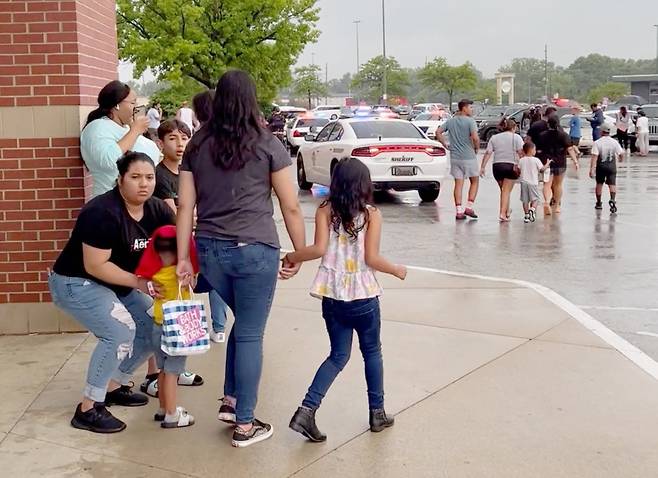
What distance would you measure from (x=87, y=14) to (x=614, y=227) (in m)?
8.81

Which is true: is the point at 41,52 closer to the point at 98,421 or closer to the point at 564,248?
the point at 98,421

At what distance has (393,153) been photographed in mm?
16234

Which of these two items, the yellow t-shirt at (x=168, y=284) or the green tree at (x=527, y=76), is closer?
the yellow t-shirt at (x=168, y=284)

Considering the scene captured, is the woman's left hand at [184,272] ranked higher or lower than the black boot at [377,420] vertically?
higher

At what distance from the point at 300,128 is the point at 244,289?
29106 millimetres

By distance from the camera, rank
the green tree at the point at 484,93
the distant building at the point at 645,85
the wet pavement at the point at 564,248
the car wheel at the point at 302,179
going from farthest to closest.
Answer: the green tree at the point at 484,93
the distant building at the point at 645,85
the car wheel at the point at 302,179
the wet pavement at the point at 564,248

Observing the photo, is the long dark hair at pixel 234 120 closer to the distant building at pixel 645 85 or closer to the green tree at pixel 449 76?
the distant building at pixel 645 85

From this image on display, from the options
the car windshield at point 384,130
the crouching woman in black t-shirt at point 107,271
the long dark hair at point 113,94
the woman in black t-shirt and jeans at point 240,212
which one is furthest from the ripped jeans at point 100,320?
the car windshield at point 384,130

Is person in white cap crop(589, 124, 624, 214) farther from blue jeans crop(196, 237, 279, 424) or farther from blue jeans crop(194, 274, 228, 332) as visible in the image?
blue jeans crop(196, 237, 279, 424)

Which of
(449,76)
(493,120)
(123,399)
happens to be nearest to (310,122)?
(493,120)

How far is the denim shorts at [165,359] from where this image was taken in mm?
4859

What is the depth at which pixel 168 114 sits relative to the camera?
1183 inches

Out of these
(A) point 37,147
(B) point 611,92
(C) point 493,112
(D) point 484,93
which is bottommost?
(A) point 37,147

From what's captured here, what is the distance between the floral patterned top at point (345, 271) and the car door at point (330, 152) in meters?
12.1
